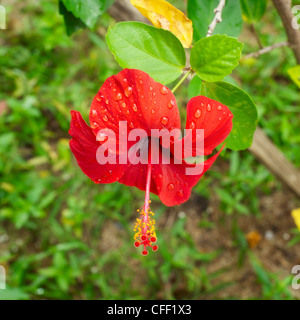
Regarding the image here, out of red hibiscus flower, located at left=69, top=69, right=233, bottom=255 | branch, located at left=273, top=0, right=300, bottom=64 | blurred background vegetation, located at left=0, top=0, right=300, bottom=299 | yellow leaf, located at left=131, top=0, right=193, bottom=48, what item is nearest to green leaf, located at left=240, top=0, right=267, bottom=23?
branch, located at left=273, top=0, right=300, bottom=64

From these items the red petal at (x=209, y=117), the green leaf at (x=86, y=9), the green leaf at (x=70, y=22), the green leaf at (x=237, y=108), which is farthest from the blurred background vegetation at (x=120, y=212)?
the red petal at (x=209, y=117)

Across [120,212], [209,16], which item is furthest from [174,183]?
[120,212]

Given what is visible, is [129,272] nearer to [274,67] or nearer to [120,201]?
[120,201]

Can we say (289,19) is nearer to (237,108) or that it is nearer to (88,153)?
(237,108)

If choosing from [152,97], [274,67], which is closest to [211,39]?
[152,97]

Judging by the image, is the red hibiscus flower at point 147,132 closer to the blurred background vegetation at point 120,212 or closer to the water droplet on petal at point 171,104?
the water droplet on petal at point 171,104

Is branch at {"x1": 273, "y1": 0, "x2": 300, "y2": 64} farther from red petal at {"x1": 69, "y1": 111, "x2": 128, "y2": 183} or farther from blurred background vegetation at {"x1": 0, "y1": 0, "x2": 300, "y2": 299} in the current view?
blurred background vegetation at {"x1": 0, "y1": 0, "x2": 300, "y2": 299}
